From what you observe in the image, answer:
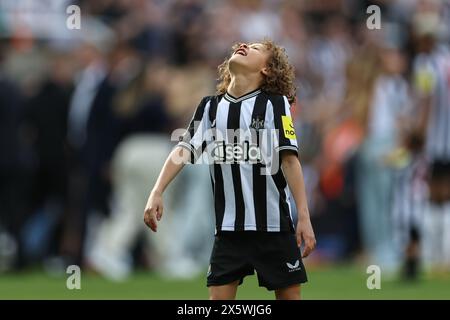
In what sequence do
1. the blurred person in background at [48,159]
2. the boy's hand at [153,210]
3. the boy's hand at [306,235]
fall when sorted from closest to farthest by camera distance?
1. the boy's hand at [306,235]
2. the boy's hand at [153,210]
3. the blurred person in background at [48,159]

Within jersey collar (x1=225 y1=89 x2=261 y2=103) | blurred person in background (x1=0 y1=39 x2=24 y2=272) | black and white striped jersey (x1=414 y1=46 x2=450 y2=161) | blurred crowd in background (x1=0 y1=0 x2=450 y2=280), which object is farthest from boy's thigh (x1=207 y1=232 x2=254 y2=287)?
blurred person in background (x1=0 y1=39 x2=24 y2=272)

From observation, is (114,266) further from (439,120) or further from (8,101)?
(439,120)

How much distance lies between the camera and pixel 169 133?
15594 mm

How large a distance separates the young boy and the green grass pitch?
158 inches

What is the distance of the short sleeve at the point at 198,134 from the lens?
741 centimetres

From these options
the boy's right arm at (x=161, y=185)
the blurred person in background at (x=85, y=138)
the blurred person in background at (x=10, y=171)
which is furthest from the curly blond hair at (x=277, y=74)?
the blurred person in background at (x=10, y=171)

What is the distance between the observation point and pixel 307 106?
17.6 meters

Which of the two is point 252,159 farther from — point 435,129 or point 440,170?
point 435,129

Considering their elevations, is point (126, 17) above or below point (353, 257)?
above

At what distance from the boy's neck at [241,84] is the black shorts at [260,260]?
0.83m

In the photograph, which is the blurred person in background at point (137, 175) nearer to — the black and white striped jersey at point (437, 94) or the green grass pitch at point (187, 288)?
the green grass pitch at point (187, 288)
